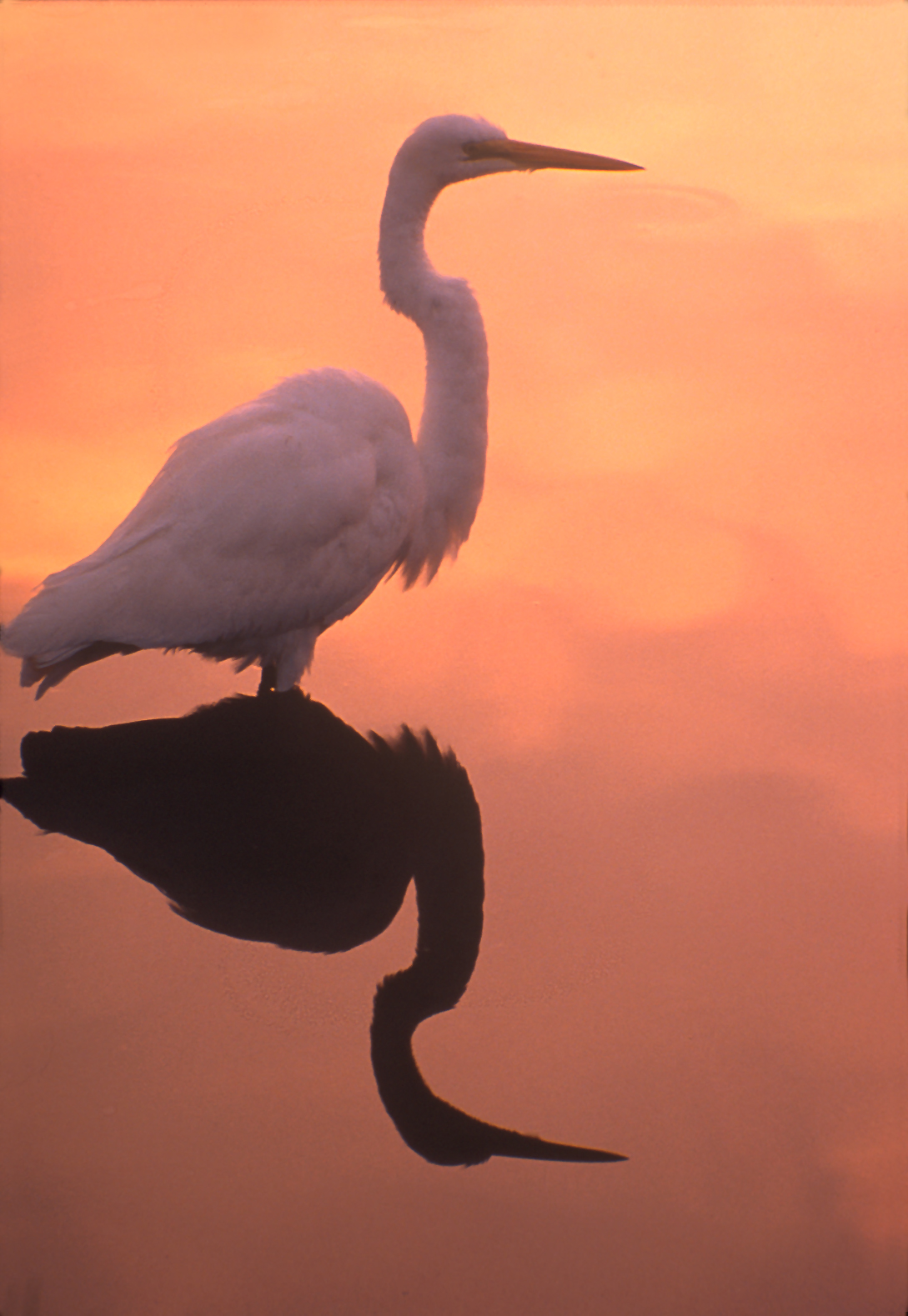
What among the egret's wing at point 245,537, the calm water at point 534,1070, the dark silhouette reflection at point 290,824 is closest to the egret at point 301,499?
the egret's wing at point 245,537

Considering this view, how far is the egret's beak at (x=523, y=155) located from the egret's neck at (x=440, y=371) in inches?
5.2

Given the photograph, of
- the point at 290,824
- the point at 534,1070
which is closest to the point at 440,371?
the point at 290,824

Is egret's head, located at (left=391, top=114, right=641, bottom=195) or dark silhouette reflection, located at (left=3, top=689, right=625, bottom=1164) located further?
egret's head, located at (left=391, top=114, right=641, bottom=195)

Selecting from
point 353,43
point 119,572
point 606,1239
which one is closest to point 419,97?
point 353,43

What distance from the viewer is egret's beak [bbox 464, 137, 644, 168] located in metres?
2.64

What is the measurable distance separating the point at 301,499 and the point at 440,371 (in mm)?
507

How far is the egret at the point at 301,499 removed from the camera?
241cm

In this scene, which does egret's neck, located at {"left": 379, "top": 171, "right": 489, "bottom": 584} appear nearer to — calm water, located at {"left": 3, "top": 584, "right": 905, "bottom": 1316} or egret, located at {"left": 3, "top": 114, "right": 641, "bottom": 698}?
egret, located at {"left": 3, "top": 114, "right": 641, "bottom": 698}

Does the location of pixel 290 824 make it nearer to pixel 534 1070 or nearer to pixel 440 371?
pixel 534 1070

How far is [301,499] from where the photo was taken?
2.44m

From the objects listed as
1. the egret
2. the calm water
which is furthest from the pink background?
the egret

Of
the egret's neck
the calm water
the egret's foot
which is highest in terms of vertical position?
the egret's neck

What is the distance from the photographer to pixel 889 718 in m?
2.68

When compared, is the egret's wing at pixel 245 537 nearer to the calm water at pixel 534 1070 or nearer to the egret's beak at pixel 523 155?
the calm water at pixel 534 1070
